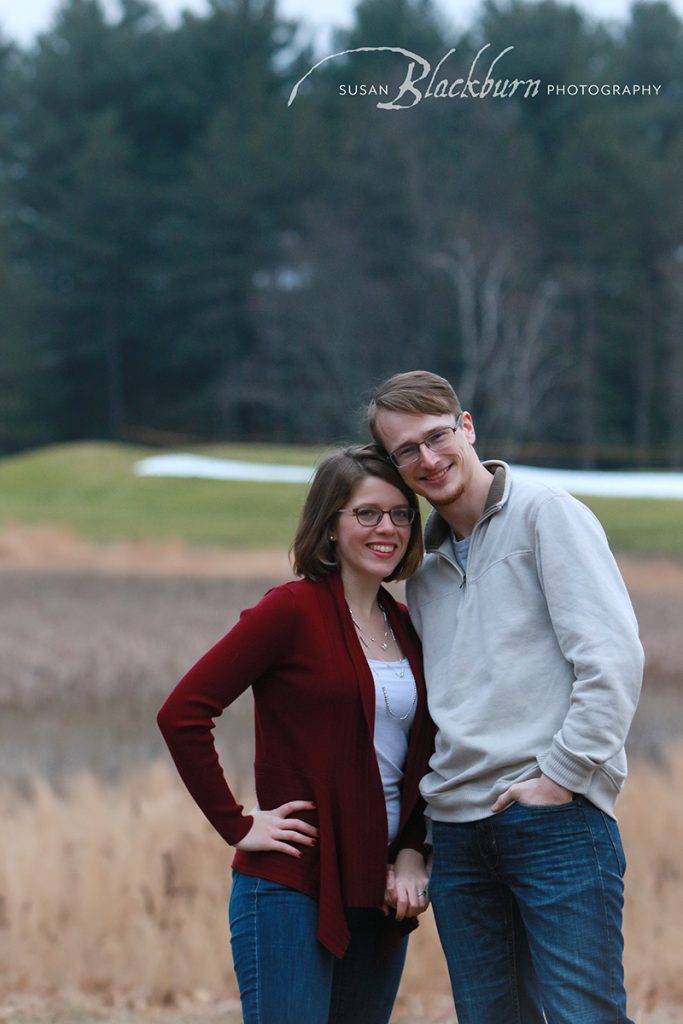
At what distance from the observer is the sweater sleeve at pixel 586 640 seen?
2121mm

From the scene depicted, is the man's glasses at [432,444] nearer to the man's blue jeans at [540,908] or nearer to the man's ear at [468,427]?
the man's ear at [468,427]

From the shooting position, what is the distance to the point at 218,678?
231 centimetres

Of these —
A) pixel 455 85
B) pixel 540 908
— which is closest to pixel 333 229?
pixel 455 85

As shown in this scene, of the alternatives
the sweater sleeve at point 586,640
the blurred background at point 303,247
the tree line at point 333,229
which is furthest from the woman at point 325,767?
the tree line at point 333,229

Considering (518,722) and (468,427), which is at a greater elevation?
(468,427)

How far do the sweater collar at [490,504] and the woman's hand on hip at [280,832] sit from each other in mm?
546

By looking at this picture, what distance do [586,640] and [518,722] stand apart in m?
0.20

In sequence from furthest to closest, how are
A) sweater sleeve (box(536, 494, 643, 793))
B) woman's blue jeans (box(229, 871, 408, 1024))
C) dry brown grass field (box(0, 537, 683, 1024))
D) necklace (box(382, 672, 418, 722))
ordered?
1. dry brown grass field (box(0, 537, 683, 1024))
2. necklace (box(382, 672, 418, 722))
3. woman's blue jeans (box(229, 871, 408, 1024))
4. sweater sleeve (box(536, 494, 643, 793))

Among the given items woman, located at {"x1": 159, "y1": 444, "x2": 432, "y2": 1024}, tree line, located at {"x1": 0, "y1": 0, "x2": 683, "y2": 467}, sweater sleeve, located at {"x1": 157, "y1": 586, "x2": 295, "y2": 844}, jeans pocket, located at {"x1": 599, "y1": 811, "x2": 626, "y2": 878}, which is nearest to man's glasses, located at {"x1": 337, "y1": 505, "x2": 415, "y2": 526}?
woman, located at {"x1": 159, "y1": 444, "x2": 432, "y2": 1024}

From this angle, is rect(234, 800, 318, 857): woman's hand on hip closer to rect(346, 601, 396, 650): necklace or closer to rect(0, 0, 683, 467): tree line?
rect(346, 601, 396, 650): necklace

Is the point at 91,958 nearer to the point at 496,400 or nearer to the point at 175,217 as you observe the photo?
the point at 496,400

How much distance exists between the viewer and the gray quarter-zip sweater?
2135mm

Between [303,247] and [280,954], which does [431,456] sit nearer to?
[280,954]

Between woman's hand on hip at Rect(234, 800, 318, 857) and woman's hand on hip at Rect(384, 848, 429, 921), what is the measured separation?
0.17m
